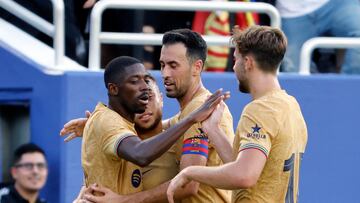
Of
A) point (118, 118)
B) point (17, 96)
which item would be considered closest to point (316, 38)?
point (17, 96)

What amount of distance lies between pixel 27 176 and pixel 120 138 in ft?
7.33

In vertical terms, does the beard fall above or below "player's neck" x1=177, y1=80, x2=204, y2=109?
below

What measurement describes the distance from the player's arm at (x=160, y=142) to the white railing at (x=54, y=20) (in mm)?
2330

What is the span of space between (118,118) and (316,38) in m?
2.83

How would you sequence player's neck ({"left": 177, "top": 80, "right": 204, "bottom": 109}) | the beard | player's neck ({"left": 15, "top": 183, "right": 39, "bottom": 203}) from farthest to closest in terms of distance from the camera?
player's neck ({"left": 15, "top": 183, "right": 39, "bottom": 203})
the beard
player's neck ({"left": 177, "top": 80, "right": 204, "bottom": 109})

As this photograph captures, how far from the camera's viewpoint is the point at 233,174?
5.56 meters

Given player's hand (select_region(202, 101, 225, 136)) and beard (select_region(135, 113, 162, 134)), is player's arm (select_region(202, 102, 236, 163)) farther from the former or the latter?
beard (select_region(135, 113, 162, 134))

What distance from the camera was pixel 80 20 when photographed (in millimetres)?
9242

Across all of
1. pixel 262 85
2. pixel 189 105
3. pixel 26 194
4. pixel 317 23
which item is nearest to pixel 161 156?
pixel 189 105

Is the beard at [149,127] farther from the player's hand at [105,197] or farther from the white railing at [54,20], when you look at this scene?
the white railing at [54,20]

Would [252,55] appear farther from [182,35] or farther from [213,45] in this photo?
[213,45]

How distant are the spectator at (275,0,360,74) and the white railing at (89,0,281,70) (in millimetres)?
509

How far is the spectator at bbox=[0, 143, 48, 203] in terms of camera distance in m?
8.23

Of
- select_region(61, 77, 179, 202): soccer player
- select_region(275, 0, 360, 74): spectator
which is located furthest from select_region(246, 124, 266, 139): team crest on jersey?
select_region(275, 0, 360, 74): spectator
